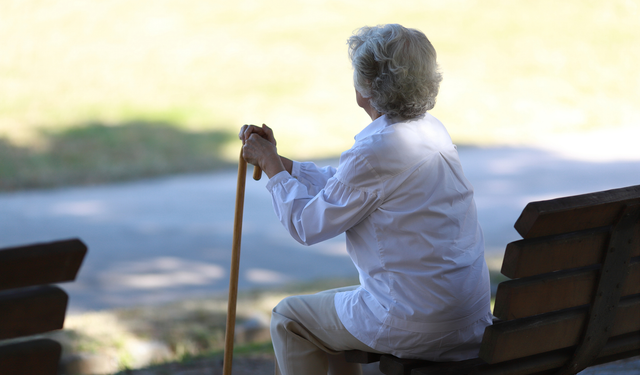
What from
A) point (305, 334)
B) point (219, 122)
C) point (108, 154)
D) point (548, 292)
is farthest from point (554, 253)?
point (219, 122)

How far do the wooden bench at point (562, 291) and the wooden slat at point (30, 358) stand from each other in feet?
3.04

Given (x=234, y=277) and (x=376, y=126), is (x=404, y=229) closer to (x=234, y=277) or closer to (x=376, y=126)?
(x=376, y=126)

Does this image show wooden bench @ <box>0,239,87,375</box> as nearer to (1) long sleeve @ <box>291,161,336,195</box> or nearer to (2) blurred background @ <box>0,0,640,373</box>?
(1) long sleeve @ <box>291,161,336,195</box>

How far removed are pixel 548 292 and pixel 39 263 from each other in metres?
1.32

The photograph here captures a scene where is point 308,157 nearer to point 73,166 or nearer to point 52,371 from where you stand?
point 73,166

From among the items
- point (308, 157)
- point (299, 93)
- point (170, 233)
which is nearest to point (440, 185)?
point (170, 233)

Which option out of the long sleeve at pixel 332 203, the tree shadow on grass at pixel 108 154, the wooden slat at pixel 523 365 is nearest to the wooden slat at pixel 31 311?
the long sleeve at pixel 332 203

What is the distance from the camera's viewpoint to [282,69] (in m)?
14.2

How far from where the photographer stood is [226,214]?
7125 millimetres

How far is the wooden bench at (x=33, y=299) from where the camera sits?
149cm

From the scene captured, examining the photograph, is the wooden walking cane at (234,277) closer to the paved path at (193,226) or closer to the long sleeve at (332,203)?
the long sleeve at (332,203)

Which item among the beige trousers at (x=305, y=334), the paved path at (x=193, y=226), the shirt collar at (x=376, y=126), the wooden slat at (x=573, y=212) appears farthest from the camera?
the paved path at (x=193, y=226)

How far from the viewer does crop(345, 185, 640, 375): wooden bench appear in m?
1.87

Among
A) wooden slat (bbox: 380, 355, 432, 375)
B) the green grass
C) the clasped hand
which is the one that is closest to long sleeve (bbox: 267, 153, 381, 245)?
the clasped hand
